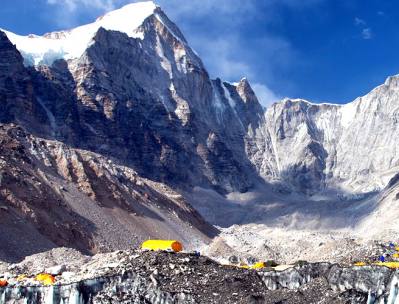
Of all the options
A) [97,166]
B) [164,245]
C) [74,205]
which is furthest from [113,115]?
[164,245]

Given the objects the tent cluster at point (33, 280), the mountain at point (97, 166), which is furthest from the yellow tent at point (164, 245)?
the mountain at point (97, 166)

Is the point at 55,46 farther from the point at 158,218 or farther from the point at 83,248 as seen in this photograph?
the point at 83,248

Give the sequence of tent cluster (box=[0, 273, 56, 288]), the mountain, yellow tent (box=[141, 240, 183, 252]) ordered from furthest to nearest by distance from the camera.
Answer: the mountain
yellow tent (box=[141, 240, 183, 252])
tent cluster (box=[0, 273, 56, 288])

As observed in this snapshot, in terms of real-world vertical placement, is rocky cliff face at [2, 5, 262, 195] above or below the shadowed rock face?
above

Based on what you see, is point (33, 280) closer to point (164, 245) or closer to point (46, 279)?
point (46, 279)

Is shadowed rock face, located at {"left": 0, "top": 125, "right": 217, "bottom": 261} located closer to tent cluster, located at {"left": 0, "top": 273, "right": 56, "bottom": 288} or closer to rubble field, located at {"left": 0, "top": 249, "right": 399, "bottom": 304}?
tent cluster, located at {"left": 0, "top": 273, "right": 56, "bottom": 288}

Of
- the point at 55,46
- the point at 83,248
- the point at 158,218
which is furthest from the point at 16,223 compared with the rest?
the point at 55,46

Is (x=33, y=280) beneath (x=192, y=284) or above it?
above

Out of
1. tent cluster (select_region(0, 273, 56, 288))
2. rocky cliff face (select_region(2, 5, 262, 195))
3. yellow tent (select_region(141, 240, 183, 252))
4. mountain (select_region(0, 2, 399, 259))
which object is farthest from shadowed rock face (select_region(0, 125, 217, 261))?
rocky cliff face (select_region(2, 5, 262, 195))

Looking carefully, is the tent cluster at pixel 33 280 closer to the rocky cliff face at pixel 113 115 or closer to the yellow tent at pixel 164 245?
the yellow tent at pixel 164 245

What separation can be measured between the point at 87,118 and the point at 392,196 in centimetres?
7045

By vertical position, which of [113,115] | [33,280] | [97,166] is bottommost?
[33,280]

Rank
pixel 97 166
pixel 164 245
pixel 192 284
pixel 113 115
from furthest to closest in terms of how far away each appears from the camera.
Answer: pixel 113 115, pixel 97 166, pixel 164 245, pixel 192 284

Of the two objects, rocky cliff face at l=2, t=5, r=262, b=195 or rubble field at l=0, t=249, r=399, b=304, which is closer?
rubble field at l=0, t=249, r=399, b=304
